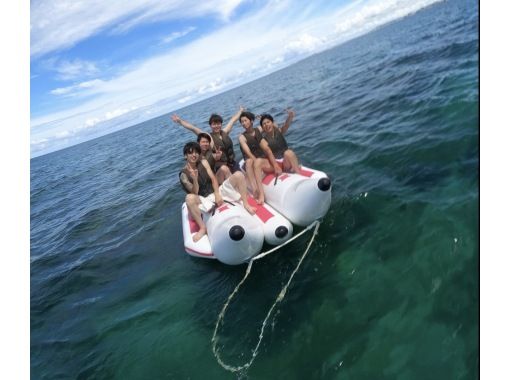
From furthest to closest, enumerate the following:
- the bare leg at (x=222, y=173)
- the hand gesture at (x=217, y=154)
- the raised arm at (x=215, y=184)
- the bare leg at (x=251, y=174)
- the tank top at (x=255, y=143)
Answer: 1. the hand gesture at (x=217, y=154)
2. the bare leg at (x=222, y=173)
3. the tank top at (x=255, y=143)
4. the bare leg at (x=251, y=174)
5. the raised arm at (x=215, y=184)

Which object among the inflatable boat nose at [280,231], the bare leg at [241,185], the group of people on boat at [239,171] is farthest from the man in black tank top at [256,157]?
the inflatable boat nose at [280,231]

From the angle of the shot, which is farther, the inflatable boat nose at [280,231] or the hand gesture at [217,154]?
the hand gesture at [217,154]

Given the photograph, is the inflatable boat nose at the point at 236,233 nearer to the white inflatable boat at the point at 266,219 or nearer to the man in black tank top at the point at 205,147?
the white inflatable boat at the point at 266,219

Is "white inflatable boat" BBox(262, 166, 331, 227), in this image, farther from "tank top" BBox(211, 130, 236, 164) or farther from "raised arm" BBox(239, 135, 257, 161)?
"tank top" BBox(211, 130, 236, 164)

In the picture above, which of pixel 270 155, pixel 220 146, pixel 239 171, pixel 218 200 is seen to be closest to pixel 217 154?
pixel 220 146

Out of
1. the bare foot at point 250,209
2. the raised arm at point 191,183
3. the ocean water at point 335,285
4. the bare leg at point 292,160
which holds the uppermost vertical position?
the raised arm at point 191,183

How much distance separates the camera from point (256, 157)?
542 centimetres

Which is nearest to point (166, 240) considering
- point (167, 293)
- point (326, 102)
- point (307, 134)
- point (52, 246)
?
point (167, 293)

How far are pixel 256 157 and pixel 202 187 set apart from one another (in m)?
1.01

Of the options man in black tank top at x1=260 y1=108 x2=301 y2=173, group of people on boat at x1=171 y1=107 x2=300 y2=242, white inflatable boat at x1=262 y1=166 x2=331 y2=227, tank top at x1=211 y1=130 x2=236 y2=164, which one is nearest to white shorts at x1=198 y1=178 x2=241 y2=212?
group of people on boat at x1=171 y1=107 x2=300 y2=242

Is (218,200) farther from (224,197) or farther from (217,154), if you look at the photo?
(217,154)

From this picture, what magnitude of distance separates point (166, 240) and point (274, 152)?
10.2 feet

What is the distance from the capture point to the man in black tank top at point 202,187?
487cm

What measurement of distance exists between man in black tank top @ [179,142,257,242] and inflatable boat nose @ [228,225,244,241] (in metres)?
0.75
